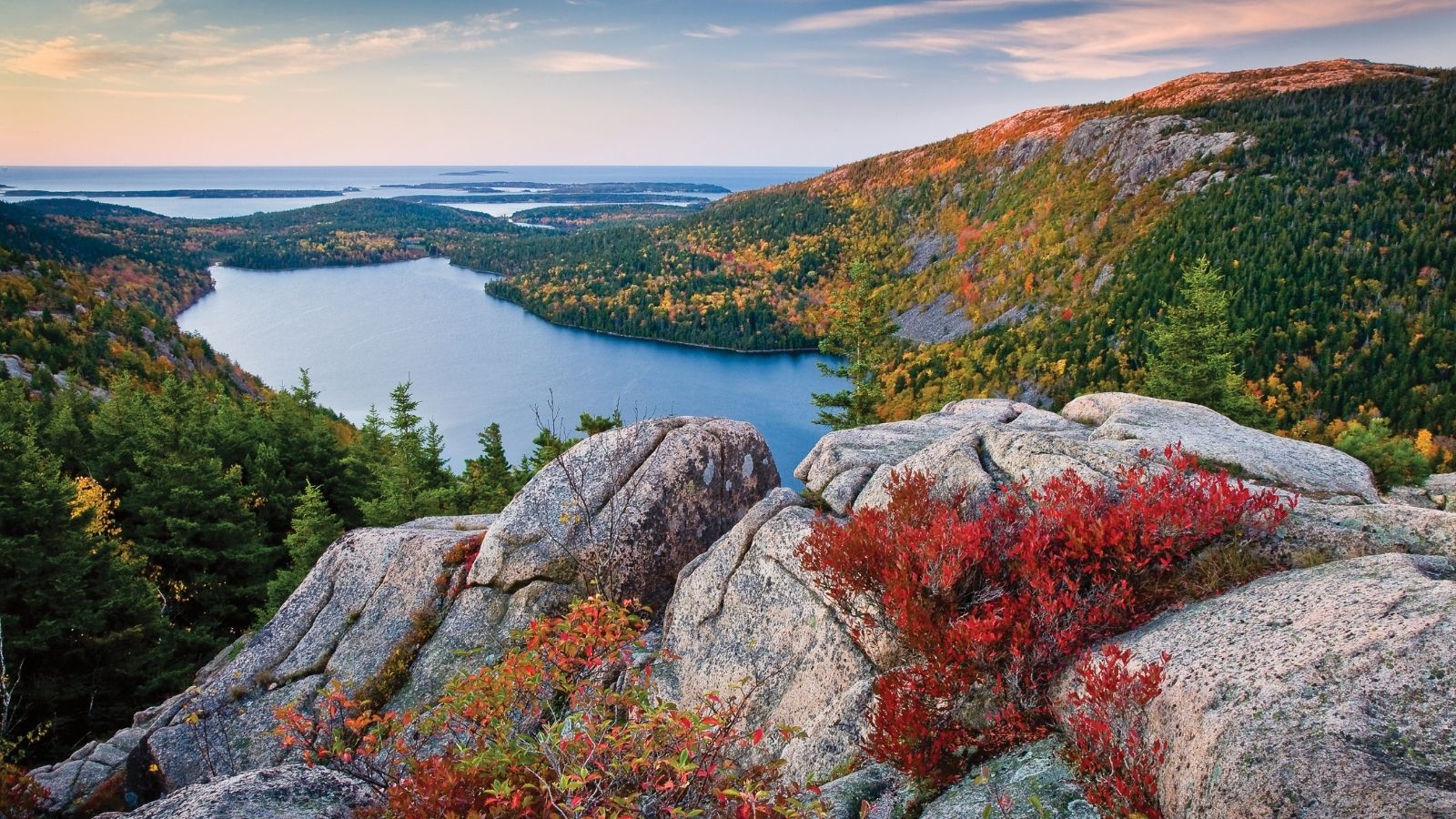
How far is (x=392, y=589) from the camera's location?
54.3ft

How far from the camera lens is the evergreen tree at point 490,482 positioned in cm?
4031

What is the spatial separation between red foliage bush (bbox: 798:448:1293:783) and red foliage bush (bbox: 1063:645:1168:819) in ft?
2.52

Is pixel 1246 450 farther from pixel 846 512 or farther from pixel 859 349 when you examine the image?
pixel 859 349

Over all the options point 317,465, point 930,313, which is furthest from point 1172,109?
point 317,465

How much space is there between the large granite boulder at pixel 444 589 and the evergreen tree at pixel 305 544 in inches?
Answer: 394

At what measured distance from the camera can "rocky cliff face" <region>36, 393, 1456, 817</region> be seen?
5.48 m

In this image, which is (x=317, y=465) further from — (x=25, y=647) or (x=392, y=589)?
(x=392, y=589)

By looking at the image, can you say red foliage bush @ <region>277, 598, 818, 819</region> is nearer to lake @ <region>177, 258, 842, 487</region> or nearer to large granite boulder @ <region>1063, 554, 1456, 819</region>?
large granite boulder @ <region>1063, 554, 1456, 819</region>

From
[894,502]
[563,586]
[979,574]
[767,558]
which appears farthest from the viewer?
[563,586]

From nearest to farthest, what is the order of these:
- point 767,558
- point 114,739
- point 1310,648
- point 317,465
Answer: point 1310,648, point 767,558, point 114,739, point 317,465

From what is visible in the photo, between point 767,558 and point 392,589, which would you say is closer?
Answer: point 767,558

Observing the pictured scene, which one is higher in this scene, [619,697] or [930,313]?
[619,697]

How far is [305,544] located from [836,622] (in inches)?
1114

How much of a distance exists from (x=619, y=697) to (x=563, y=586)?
9623 mm
